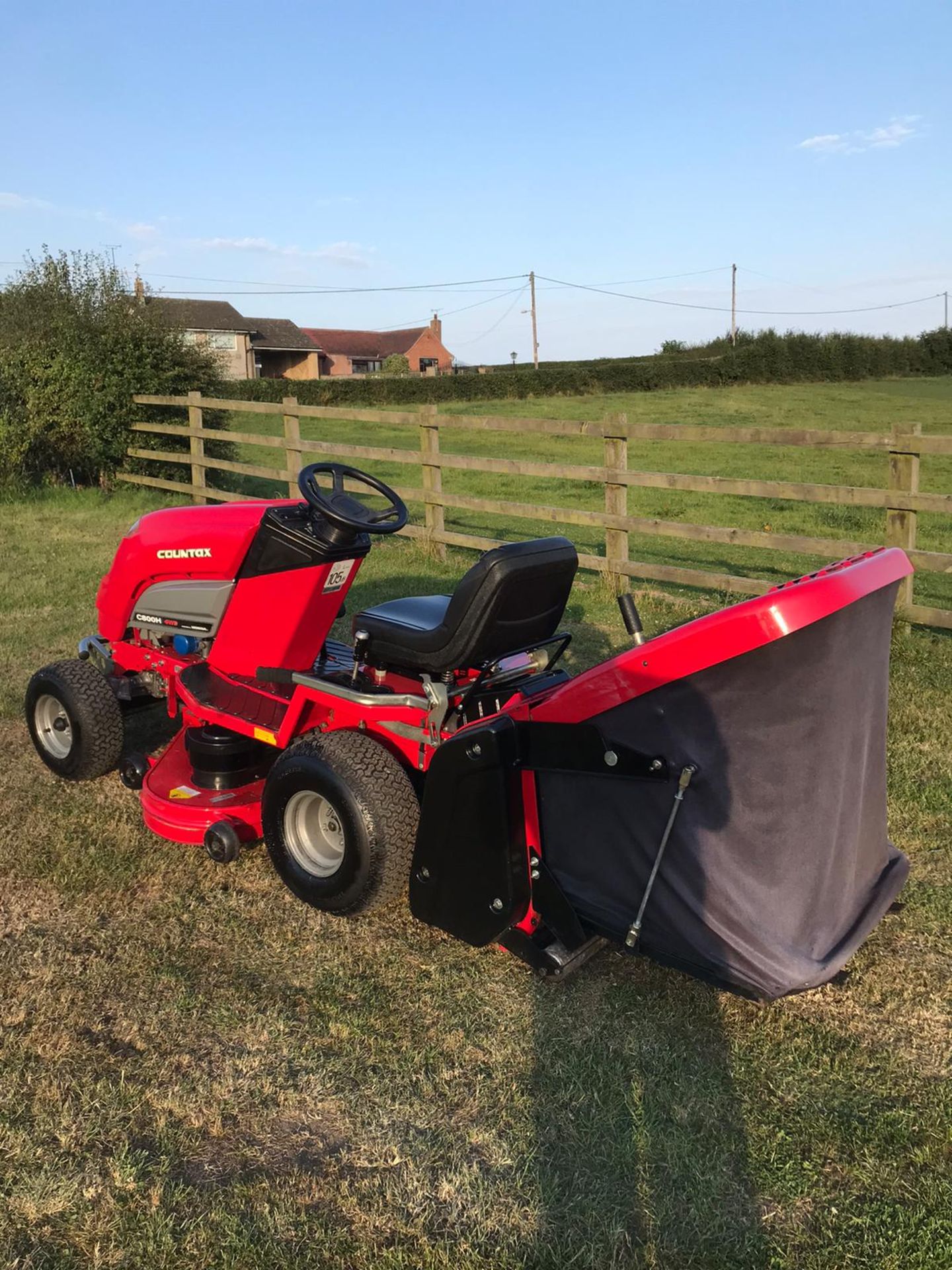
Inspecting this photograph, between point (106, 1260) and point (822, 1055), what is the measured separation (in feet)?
5.73

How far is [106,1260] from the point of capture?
213 cm

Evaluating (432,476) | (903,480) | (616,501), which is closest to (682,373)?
(432,476)

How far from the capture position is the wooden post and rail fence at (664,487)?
6.27 metres

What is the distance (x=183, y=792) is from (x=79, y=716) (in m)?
0.74

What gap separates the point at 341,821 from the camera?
318 cm

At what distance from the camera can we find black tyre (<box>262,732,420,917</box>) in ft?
10.3

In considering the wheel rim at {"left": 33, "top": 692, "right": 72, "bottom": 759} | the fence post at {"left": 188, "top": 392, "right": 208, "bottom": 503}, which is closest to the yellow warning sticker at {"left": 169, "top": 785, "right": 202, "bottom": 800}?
the wheel rim at {"left": 33, "top": 692, "right": 72, "bottom": 759}

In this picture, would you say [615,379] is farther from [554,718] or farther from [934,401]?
[554,718]

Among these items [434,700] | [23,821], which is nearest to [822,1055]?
[434,700]

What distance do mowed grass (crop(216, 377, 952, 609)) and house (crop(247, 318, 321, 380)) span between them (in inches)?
1199

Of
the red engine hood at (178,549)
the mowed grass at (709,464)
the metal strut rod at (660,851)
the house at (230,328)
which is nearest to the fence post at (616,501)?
the mowed grass at (709,464)

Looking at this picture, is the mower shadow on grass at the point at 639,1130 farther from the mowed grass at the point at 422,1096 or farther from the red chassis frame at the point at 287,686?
the red chassis frame at the point at 287,686

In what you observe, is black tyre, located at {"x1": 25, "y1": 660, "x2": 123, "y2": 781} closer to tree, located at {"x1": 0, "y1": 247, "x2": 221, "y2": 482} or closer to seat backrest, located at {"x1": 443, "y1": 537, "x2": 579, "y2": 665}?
seat backrest, located at {"x1": 443, "y1": 537, "x2": 579, "y2": 665}

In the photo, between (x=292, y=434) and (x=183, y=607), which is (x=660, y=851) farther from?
(x=292, y=434)
